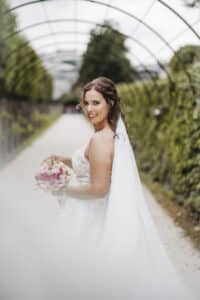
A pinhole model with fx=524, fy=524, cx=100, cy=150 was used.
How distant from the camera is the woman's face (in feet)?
8.48

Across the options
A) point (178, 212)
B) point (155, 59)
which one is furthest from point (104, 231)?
point (155, 59)

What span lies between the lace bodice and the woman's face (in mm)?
166

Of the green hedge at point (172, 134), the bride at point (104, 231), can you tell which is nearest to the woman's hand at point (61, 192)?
the bride at point (104, 231)

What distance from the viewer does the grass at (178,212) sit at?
541cm

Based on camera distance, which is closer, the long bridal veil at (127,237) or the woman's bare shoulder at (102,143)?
the woman's bare shoulder at (102,143)

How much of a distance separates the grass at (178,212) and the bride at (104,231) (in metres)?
2.30

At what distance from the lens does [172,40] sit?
8.48 metres

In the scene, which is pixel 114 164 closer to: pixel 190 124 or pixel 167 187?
pixel 190 124

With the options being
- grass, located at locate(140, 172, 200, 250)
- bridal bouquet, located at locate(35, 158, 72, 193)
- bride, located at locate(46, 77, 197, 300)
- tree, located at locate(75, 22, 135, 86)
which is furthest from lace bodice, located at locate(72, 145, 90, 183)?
tree, located at locate(75, 22, 135, 86)

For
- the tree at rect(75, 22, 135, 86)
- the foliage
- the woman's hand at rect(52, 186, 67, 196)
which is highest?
the tree at rect(75, 22, 135, 86)

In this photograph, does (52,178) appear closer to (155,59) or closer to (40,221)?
(40,221)

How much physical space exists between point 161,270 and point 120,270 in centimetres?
27

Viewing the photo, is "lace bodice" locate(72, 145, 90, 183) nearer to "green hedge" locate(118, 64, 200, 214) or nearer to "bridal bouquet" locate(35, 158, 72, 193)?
"bridal bouquet" locate(35, 158, 72, 193)

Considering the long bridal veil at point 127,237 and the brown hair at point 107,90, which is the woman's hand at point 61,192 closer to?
the long bridal veil at point 127,237
